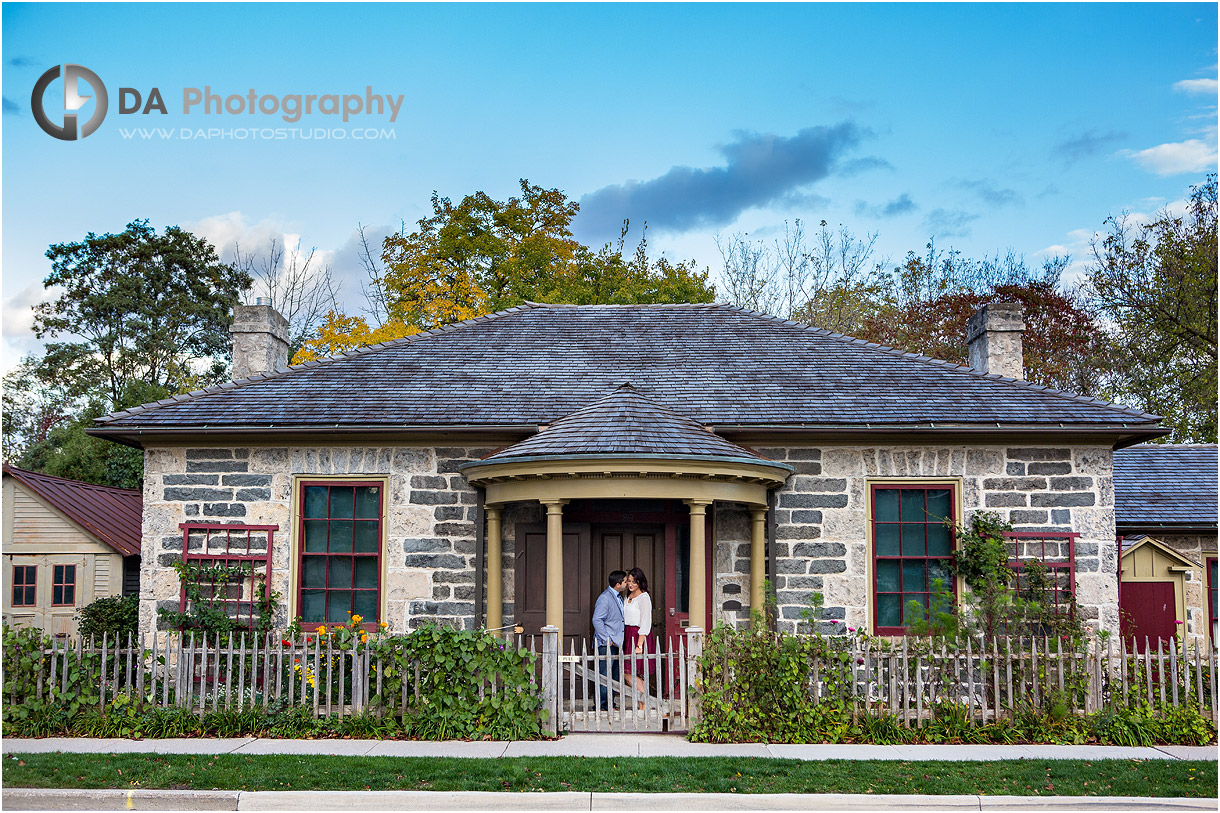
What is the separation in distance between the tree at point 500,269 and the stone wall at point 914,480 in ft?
49.6

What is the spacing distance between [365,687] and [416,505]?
2486 millimetres

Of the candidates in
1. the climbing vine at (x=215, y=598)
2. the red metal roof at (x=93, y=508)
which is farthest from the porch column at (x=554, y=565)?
the red metal roof at (x=93, y=508)

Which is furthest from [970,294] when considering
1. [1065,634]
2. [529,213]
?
[1065,634]

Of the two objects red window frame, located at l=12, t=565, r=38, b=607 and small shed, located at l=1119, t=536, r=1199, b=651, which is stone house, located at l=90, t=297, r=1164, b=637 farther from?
red window frame, located at l=12, t=565, r=38, b=607

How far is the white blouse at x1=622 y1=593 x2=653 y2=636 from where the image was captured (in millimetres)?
10367

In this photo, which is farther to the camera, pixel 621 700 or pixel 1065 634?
pixel 1065 634

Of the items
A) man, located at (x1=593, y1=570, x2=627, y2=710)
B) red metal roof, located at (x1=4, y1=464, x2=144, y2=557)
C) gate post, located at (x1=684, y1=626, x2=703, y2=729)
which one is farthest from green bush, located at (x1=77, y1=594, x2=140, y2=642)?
gate post, located at (x1=684, y1=626, x2=703, y2=729)

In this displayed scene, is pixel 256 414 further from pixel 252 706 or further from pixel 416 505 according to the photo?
pixel 252 706

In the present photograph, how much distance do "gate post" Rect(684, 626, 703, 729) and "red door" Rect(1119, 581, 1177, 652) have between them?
7.01 metres

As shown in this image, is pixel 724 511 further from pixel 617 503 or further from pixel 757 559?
pixel 617 503

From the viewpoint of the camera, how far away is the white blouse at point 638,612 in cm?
1037

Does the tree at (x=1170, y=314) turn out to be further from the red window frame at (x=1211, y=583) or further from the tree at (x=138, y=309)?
the tree at (x=138, y=309)

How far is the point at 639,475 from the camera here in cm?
988

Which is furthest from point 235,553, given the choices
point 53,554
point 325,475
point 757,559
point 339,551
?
point 53,554
